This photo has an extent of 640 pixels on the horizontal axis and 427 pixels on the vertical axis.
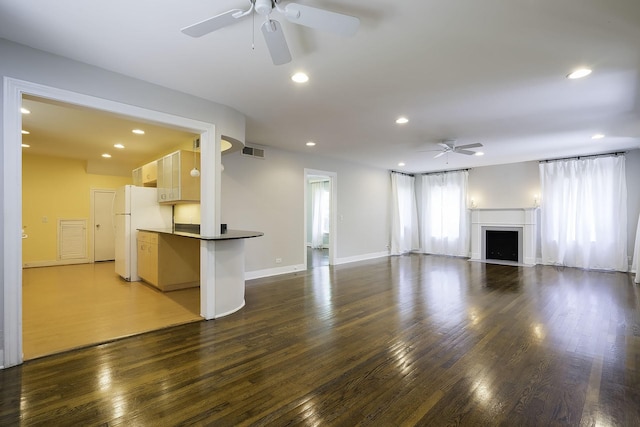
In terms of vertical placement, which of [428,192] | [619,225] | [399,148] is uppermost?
[399,148]

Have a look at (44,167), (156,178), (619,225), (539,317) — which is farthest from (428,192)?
(44,167)

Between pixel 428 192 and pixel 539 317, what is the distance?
20.3ft

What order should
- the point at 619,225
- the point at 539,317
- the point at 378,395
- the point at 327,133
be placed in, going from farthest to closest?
1. the point at 619,225
2. the point at 327,133
3. the point at 539,317
4. the point at 378,395

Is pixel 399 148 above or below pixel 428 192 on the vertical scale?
above

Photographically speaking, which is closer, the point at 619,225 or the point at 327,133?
the point at 327,133

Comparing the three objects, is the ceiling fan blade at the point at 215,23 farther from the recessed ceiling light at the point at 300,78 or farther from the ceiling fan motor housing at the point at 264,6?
the recessed ceiling light at the point at 300,78

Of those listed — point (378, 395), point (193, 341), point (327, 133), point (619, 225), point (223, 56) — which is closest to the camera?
point (378, 395)

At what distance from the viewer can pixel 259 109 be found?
3.92 metres

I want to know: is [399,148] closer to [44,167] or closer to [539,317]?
[539,317]

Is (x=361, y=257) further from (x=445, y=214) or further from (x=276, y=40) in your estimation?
(x=276, y=40)

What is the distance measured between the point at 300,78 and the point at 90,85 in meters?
1.98

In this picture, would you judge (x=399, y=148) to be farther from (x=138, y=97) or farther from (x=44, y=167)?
(x=44, y=167)

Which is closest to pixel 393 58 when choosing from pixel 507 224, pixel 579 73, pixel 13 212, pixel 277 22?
pixel 277 22

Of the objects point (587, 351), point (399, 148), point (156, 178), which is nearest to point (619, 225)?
point (399, 148)
